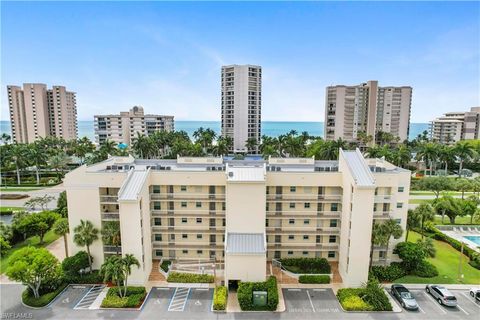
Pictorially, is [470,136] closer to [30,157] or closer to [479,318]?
[479,318]

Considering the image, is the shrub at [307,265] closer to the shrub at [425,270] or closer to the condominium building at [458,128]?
the shrub at [425,270]

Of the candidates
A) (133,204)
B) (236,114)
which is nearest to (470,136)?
(236,114)

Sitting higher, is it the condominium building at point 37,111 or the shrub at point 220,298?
the condominium building at point 37,111

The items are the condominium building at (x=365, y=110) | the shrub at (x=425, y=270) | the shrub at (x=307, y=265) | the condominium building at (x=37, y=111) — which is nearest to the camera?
the shrub at (x=425, y=270)

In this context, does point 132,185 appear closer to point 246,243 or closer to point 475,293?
point 246,243

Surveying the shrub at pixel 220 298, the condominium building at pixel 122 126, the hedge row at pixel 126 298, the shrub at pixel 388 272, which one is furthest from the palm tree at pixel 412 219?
the condominium building at pixel 122 126

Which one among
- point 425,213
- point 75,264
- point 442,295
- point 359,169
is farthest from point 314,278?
point 75,264

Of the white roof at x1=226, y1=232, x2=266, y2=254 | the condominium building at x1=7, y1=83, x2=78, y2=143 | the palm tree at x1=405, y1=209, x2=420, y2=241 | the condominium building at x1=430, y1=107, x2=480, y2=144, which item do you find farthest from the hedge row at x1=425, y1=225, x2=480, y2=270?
the condominium building at x1=7, y1=83, x2=78, y2=143
